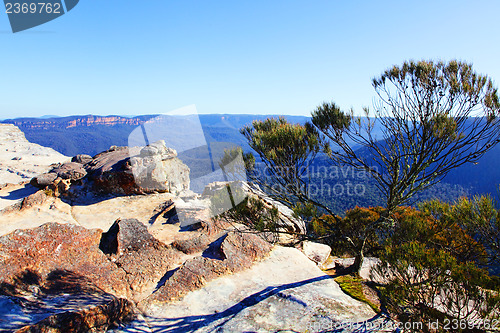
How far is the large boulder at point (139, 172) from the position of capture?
44.2 feet

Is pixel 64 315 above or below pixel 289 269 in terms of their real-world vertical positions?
above

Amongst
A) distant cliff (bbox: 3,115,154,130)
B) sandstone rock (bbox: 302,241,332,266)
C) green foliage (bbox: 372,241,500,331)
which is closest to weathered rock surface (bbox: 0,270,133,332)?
green foliage (bbox: 372,241,500,331)

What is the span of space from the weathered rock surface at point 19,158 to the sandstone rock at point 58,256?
15893 mm

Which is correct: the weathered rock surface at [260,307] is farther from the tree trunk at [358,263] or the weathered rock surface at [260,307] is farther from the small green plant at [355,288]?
the tree trunk at [358,263]

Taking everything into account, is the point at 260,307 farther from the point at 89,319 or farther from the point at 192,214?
the point at 192,214

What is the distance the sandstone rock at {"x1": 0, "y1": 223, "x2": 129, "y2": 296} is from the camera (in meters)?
5.97

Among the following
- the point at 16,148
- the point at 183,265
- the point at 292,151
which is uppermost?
the point at 16,148

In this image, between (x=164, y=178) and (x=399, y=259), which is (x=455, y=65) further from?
(x=164, y=178)

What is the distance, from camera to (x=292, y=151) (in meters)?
7.12

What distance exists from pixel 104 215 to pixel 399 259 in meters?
11.5

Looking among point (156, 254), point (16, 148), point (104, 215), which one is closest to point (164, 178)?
point (104, 215)

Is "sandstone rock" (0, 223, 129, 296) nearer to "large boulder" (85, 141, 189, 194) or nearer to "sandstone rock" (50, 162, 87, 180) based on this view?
"large boulder" (85, 141, 189, 194)

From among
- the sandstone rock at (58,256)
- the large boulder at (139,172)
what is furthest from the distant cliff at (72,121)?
the sandstone rock at (58,256)

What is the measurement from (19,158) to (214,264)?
26.3 metres
